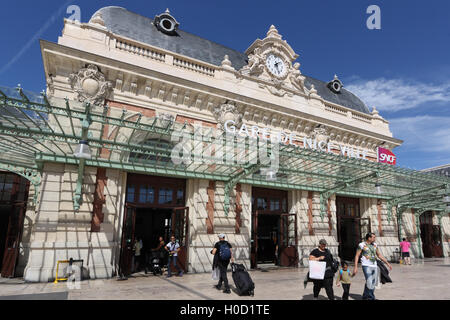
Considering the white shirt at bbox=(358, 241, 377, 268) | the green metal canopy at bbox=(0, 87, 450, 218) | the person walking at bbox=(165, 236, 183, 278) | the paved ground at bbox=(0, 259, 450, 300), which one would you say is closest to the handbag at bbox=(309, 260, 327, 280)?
the white shirt at bbox=(358, 241, 377, 268)

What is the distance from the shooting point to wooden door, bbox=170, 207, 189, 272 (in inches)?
452

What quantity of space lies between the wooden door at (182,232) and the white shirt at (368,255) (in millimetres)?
6841

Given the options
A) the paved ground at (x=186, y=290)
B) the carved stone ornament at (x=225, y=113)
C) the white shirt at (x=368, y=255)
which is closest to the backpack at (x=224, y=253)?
the paved ground at (x=186, y=290)

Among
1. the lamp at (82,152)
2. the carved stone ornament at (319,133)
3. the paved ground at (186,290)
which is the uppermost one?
the carved stone ornament at (319,133)

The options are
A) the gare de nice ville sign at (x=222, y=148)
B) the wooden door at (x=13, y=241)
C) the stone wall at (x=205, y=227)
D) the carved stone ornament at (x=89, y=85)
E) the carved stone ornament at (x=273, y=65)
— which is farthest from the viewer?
the carved stone ornament at (x=273, y=65)

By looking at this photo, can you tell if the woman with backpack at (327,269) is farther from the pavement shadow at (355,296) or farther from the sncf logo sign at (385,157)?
the sncf logo sign at (385,157)

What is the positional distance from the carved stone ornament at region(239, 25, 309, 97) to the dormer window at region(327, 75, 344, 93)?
14.0ft

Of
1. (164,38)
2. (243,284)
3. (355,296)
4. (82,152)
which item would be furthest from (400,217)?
(82,152)

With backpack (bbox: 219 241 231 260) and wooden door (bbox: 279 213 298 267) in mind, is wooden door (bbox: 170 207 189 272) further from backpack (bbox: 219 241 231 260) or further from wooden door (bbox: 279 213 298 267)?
wooden door (bbox: 279 213 298 267)

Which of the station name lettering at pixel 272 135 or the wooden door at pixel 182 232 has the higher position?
the station name lettering at pixel 272 135

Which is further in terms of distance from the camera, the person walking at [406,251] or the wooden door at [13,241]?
the person walking at [406,251]

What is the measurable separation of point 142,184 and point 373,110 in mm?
16837

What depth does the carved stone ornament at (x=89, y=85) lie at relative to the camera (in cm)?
1089

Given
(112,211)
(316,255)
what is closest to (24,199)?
(112,211)
